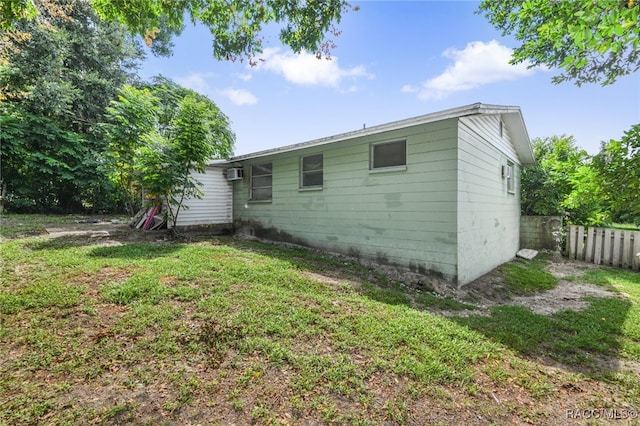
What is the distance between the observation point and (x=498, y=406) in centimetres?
221

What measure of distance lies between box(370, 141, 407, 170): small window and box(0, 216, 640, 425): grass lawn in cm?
293

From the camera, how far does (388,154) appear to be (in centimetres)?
605

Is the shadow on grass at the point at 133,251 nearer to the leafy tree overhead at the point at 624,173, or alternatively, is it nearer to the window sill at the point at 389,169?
the window sill at the point at 389,169

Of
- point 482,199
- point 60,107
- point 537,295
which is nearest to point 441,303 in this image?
point 537,295

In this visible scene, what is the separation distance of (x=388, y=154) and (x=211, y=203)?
6.73 meters

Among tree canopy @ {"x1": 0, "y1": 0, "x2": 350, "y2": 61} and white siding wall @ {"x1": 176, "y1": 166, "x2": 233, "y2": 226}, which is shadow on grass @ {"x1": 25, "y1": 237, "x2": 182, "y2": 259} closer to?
white siding wall @ {"x1": 176, "y1": 166, "x2": 233, "y2": 226}

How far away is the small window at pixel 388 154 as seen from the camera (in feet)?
19.1

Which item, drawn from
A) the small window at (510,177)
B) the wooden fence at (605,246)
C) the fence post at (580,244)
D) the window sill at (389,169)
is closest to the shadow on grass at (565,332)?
the window sill at (389,169)

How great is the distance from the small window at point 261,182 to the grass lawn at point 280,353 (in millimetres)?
4831

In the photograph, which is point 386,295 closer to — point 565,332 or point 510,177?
point 565,332

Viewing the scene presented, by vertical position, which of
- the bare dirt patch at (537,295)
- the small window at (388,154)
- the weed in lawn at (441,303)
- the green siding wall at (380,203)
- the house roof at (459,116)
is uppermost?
the house roof at (459,116)

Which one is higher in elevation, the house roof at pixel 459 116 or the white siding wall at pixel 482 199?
the house roof at pixel 459 116

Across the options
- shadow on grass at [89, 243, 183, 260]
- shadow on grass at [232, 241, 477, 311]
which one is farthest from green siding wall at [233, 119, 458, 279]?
shadow on grass at [89, 243, 183, 260]

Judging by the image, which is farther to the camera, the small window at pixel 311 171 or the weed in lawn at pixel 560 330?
the small window at pixel 311 171
